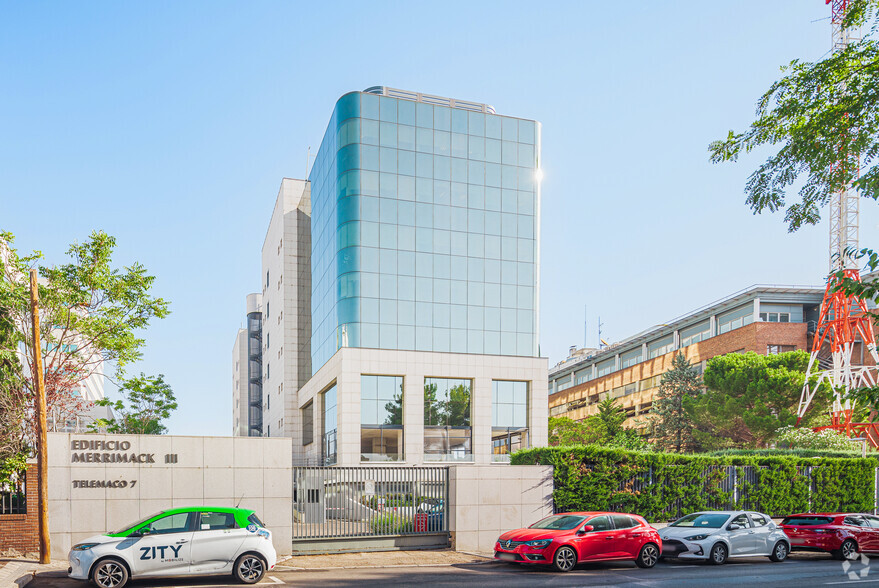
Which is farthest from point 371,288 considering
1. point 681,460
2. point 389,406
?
point 681,460

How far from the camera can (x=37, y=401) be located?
66.8 feet

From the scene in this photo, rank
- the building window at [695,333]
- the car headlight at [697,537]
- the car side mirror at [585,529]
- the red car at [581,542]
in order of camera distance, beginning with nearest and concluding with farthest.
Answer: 1. the red car at [581,542]
2. the car side mirror at [585,529]
3. the car headlight at [697,537]
4. the building window at [695,333]

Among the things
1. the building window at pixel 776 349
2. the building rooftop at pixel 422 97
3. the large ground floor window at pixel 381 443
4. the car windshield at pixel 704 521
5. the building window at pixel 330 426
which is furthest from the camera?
the building window at pixel 776 349

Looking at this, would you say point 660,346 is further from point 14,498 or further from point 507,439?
point 14,498

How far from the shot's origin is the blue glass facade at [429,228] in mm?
54594

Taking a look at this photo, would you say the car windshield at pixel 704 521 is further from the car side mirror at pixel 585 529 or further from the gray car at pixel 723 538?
the car side mirror at pixel 585 529

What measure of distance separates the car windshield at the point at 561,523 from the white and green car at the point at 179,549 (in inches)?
295

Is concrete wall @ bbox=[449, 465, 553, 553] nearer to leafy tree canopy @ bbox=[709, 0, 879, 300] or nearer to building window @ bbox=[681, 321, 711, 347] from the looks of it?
leafy tree canopy @ bbox=[709, 0, 879, 300]

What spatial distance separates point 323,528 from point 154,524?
7160 mm

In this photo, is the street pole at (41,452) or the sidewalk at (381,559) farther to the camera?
the sidewalk at (381,559)

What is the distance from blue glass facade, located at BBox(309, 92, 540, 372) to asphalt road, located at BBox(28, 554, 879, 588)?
33.8m

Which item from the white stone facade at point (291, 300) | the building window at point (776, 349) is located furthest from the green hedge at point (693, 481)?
the white stone facade at point (291, 300)

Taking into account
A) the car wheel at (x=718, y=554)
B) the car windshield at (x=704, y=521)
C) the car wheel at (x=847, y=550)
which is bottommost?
the car wheel at (x=847, y=550)

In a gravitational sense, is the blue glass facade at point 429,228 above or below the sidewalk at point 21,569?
above
